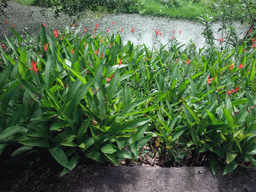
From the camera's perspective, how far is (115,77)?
1374 mm

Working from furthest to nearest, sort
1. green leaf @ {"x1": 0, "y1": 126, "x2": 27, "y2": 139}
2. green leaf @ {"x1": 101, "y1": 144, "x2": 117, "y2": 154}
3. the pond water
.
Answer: the pond water
green leaf @ {"x1": 101, "y1": 144, "x2": 117, "y2": 154}
green leaf @ {"x1": 0, "y1": 126, "x2": 27, "y2": 139}

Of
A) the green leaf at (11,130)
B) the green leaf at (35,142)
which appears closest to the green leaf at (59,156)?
the green leaf at (35,142)

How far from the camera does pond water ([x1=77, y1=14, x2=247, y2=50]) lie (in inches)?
201

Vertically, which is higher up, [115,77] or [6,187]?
[115,77]

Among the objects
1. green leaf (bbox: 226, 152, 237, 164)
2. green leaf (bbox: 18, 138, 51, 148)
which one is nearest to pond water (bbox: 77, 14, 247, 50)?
green leaf (bbox: 226, 152, 237, 164)

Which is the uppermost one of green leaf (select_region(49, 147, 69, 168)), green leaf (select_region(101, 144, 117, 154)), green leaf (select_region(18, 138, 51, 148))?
green leaf (select_region(18, 138, 51, 148))

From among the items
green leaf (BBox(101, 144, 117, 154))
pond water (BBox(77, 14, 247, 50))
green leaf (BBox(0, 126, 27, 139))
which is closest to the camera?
green leaf (BBox(0, 126, 27, 139))

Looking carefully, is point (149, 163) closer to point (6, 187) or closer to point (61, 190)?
point (61, 190)

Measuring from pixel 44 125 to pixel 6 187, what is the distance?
0.41 metres

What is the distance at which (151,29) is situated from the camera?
5949mm

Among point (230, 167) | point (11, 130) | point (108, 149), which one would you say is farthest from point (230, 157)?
point (11, 130)

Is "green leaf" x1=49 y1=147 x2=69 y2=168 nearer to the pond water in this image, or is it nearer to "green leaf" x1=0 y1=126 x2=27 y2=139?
"green leaf" x1=0 y1=126 x2=27 y2=139

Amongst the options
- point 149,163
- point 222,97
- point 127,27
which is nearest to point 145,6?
point 127,27

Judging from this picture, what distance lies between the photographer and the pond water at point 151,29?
16.8 ft
